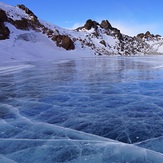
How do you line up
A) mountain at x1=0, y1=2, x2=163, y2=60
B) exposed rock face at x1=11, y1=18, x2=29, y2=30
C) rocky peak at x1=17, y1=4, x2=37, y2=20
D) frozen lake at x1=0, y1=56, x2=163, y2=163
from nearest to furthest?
frozen lake at x1=0, y1=56, x2=163, y2=163 → mountain at x1=0, y1=2, x2=163, y2=60 → exposed rock face at x1=11, y1=18, x2=29, y2=30 → rocky peak at x1=17, y1=4, x2=37, y2=20

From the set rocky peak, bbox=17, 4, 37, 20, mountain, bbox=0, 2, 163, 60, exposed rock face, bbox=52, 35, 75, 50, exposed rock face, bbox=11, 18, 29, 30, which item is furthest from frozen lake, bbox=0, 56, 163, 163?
rocky peak, bbox=17, 4, 37, 20

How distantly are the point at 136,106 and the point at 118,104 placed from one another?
0.47 m

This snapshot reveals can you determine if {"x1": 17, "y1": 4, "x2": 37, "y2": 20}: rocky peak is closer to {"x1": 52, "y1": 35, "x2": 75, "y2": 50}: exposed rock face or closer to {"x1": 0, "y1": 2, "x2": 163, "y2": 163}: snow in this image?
{"x1": 52, "y1": 35, "x2": 75, "y2": 50}: exposed rock face

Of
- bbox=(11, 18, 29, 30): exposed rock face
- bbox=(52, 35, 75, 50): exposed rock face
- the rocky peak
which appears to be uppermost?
the rocky peak

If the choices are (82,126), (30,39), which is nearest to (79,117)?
(82,126)

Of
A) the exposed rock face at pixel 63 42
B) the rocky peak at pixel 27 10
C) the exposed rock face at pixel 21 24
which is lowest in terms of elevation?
the exposed rock face at pixel 63 42

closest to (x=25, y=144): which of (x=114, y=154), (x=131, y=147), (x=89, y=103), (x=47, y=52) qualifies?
(x=114, y=154)

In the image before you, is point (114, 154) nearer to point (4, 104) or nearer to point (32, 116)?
point (32, 116)

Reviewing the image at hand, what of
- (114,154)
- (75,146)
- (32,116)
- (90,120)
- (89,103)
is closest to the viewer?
(114,154)

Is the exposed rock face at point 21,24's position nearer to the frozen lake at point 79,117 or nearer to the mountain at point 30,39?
the mountain at point 30,39

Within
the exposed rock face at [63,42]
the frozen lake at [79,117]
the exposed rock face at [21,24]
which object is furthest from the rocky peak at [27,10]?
→ the frozen lake at [79,117]

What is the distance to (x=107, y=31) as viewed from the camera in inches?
3939

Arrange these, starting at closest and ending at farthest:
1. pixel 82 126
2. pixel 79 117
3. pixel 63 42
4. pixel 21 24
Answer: pixel 82 126 < pixel 79 117 < pixel 21 24 < pixel 63 42

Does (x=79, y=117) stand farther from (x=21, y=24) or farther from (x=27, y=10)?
(x=27, y=10)
